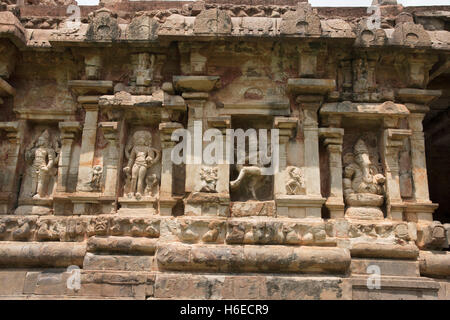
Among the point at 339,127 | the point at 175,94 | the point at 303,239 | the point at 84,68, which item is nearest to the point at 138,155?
the point at 175,94

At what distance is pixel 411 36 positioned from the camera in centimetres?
671

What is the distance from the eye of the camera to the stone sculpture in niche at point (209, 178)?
6.29 metres

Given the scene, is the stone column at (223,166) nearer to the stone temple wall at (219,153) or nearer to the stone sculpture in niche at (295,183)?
the stone temple wall at (219,153)

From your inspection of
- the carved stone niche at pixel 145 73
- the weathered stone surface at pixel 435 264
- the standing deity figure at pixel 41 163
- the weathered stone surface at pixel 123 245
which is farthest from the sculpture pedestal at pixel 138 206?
the weathered stone surface at pixel 435 264

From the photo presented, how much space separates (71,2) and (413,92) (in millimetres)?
7264

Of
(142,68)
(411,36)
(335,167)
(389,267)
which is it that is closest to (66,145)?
(142,68)

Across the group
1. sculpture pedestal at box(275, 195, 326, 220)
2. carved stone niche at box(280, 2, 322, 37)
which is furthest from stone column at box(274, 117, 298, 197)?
carved stone niche at box(280, 2, 322, 37)

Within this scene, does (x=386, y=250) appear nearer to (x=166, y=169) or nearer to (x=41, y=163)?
(x=166, y=169)

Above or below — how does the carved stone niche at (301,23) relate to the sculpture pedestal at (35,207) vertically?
above

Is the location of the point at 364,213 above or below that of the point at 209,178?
below

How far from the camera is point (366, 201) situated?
6461 mm

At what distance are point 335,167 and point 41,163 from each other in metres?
5.16

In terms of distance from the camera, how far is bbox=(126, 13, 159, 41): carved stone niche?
6.75 m
